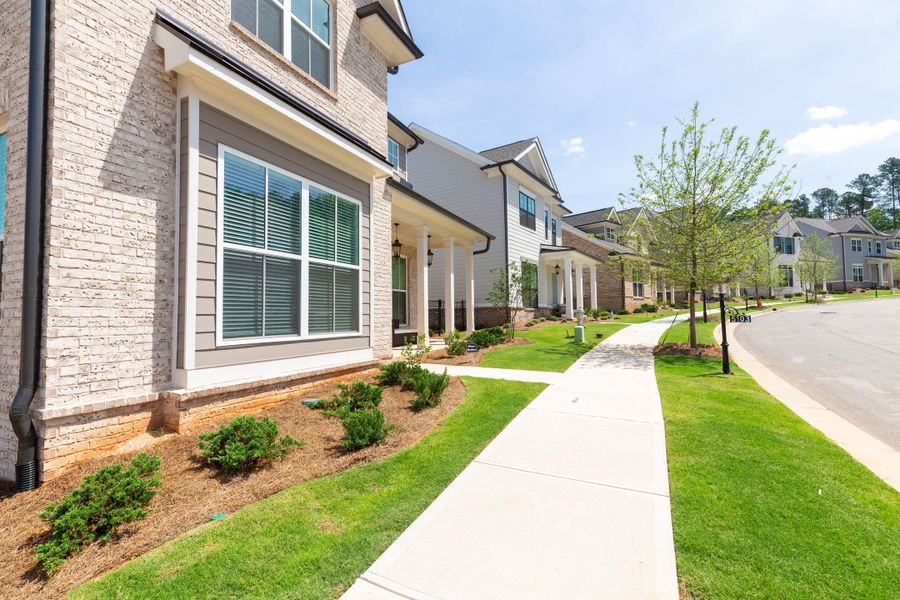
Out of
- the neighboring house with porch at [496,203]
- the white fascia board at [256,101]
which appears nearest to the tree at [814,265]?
the neighboring house with porch at [496,203]

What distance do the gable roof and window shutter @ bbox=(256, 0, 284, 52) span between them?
29.4 meters

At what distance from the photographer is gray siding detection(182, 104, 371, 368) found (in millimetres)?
4738

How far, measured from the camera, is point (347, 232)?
23.8 ft

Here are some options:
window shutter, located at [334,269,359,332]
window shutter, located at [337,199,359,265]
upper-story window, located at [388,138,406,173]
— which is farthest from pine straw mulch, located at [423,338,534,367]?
upper-story window, located at [388,138,406,173]

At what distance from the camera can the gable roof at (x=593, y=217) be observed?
32650 millimetres

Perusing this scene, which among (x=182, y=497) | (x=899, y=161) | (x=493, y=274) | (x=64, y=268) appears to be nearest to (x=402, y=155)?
(x=493, y=274)

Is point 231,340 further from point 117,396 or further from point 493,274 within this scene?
point 493,274

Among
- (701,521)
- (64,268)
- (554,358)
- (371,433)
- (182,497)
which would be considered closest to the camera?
(701,521)

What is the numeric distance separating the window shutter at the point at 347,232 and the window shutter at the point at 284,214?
102cm

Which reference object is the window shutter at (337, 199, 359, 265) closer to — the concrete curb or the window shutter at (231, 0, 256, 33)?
the window shutter at (231, 0, 256, 33)

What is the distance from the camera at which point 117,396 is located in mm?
4145

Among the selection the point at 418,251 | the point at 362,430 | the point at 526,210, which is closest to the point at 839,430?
the point at 362,430

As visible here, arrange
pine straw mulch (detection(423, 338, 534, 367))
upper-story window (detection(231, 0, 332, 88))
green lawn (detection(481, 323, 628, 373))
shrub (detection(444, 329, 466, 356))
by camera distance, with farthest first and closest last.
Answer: shrub (detection(444, 329, 466, 356)), pine straw mulch (detection(423, 338, 534, 367)), green lawn (detection(481, 323, 628, 373)), upper-story window (detection(231, 0, 332, 88))

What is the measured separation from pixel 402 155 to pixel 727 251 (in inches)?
413
